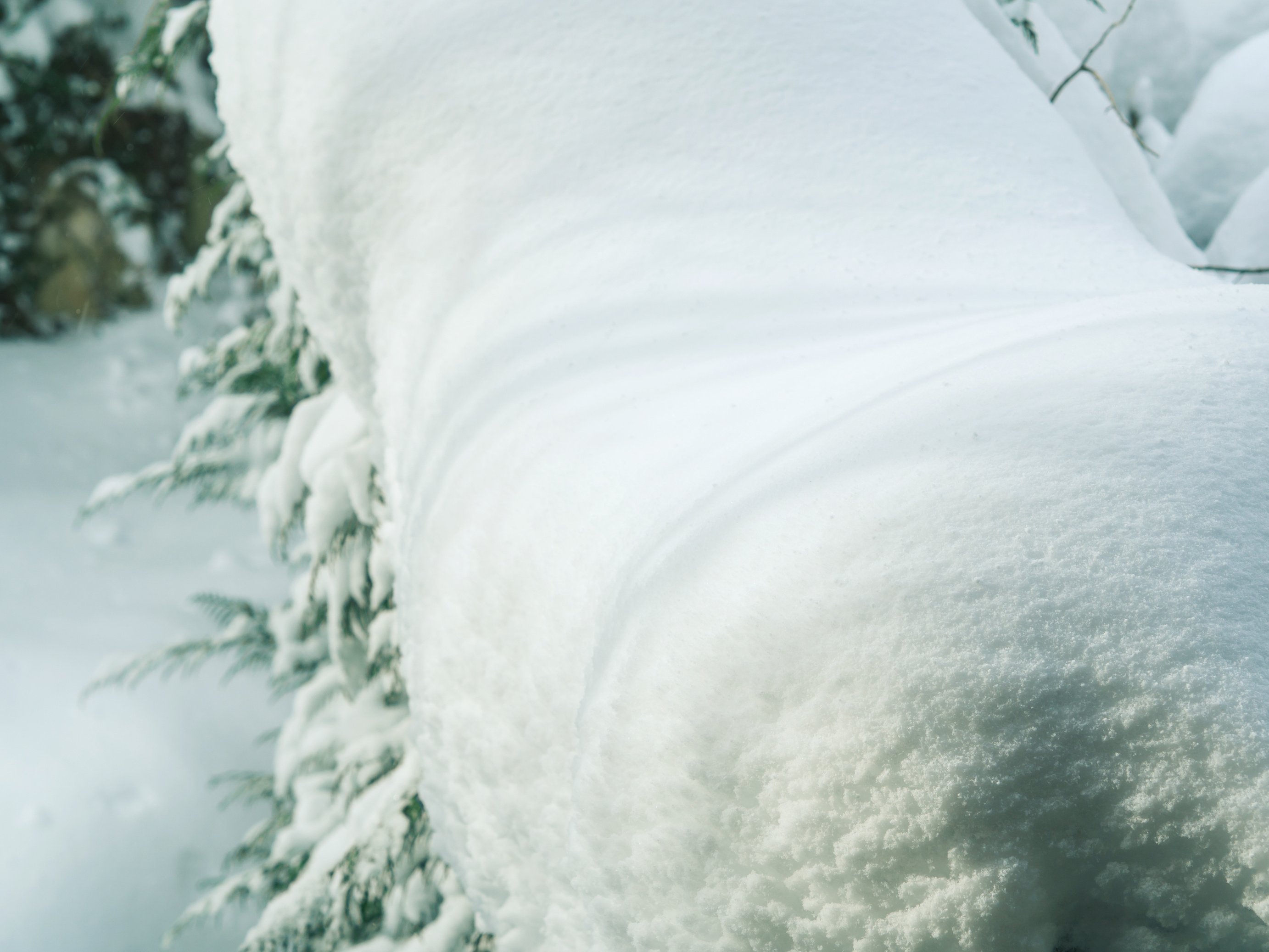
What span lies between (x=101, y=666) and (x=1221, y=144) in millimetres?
3598

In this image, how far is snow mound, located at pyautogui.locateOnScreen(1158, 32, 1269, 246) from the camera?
2.12 m

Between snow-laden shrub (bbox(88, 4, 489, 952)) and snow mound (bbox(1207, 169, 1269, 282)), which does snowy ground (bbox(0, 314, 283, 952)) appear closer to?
snow-laden shrub (bbox(88, 4, 489, 952))

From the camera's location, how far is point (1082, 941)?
20.9 inches

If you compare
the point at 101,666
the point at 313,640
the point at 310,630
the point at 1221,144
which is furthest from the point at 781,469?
the point at 101,666

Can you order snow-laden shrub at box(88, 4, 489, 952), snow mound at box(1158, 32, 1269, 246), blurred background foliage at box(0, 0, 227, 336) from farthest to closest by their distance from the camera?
A: blurred background foliage at box(0, 0, 227, 336), snow mound at box(1158, 32, 1269, 246), snow-laden shrub at box(88, 4, 489, 952)

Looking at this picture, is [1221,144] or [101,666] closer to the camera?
[1221,144]

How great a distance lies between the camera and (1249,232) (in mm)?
1967

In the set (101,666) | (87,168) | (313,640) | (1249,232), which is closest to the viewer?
(1249,232)

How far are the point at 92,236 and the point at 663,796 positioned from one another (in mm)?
4635

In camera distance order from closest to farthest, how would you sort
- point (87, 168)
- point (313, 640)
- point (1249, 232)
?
point (1249, 232) < point (313, 640) < point (87, 168)

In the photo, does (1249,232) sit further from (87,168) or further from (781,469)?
(87,168)

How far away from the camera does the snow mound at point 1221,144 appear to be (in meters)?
2.12

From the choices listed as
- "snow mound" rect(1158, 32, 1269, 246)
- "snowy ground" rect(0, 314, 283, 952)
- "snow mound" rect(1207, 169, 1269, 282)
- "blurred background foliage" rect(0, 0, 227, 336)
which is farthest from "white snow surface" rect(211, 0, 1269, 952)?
"blurred background foliage" rect(0, 0, 227, 336)

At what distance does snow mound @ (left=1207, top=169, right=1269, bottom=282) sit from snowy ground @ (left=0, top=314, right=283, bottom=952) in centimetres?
325
